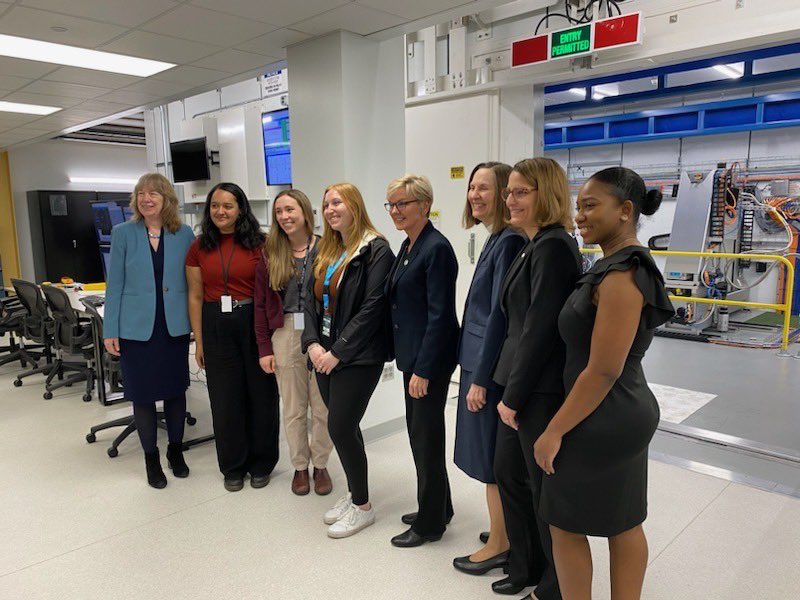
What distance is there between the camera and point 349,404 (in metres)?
2.43

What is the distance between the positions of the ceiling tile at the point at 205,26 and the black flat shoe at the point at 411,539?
9.52 ft

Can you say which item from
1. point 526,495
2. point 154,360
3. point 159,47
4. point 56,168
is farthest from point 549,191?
point 56,168

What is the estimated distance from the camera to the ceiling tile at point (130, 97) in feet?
16.9

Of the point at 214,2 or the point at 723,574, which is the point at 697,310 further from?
the point at 214,2

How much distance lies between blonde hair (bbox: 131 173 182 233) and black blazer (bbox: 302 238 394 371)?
3.94ft

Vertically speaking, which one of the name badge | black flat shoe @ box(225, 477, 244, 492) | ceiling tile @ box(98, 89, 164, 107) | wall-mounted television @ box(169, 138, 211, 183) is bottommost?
black flat shoe @ box(225, 477, 244, 492)

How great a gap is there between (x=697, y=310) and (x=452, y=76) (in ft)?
16.3

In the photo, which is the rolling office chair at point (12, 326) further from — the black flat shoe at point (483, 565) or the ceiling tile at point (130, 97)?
the black flat shoe at point (483, 565)

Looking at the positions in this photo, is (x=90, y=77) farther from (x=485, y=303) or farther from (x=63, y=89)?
(x=485, y=303)

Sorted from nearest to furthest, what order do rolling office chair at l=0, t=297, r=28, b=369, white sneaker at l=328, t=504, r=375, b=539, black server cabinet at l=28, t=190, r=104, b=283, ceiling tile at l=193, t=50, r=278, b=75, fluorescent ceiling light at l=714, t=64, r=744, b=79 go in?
white sneaker at l=328, t=504, r=375, b=539
ceiling tile at l=193, t=50, r=278, b=75
rolling office chair at l=0, t=297, r=28, b=369
fluorescent ceiling light at l=714, t=64, r=744, b=79
black server cabinet at l=28, t=190, r=104, b=283

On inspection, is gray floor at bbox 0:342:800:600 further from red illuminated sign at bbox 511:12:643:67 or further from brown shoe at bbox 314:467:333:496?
red illuminated sign at bbox 511:12:643:67

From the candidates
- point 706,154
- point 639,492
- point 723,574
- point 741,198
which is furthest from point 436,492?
point 706,154

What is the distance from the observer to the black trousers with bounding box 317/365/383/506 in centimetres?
243

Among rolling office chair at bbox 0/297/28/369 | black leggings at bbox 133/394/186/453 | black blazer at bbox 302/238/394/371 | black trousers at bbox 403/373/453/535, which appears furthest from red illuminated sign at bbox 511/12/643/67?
rolling office chair at bbox 0/297/28/369
